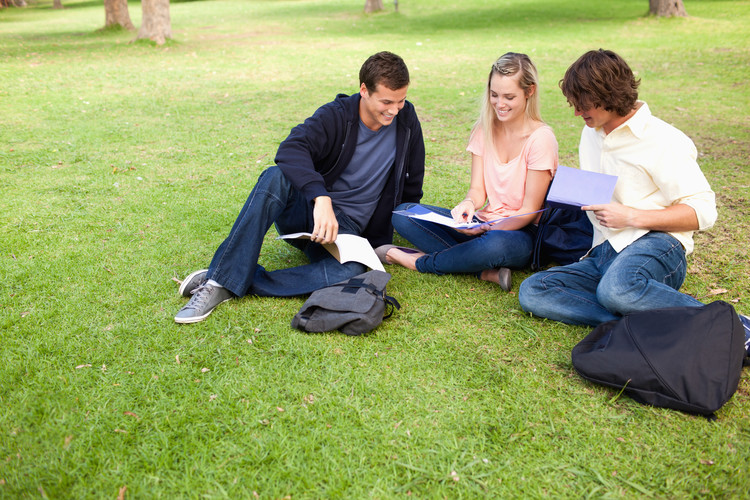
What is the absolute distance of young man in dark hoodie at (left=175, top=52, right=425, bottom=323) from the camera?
3.24 m

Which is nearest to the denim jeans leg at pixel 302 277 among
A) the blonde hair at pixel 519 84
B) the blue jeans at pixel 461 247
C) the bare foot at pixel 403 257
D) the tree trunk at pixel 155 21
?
the bare foot at pixel 403 257

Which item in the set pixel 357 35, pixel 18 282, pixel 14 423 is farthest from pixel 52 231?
pixel 357 35

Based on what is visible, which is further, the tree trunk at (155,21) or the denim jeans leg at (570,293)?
the tree trunk at (155,21)

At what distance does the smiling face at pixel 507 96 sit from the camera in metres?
3.38

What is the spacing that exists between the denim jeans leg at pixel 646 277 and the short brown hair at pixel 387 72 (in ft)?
5.31

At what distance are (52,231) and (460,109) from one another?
5825 mm

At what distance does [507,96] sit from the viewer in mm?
3428

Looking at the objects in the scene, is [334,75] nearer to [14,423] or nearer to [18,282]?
[18,282]

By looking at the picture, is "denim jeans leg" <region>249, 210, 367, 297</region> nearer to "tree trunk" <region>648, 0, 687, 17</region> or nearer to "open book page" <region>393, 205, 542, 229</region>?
"open book page" <region>393, 205, 542, 229</region>

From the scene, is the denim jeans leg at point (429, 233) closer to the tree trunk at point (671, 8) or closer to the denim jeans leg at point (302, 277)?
the denim jeans leg at point (302, 277)

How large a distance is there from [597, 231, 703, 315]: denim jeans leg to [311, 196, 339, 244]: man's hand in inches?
59.3

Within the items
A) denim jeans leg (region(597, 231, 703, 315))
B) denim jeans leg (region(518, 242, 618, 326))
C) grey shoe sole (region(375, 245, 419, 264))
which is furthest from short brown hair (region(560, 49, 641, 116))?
grey shoe sole (region(375, 245, 419, 264))

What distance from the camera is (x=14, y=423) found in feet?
7.88

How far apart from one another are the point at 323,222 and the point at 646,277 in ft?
5.70
